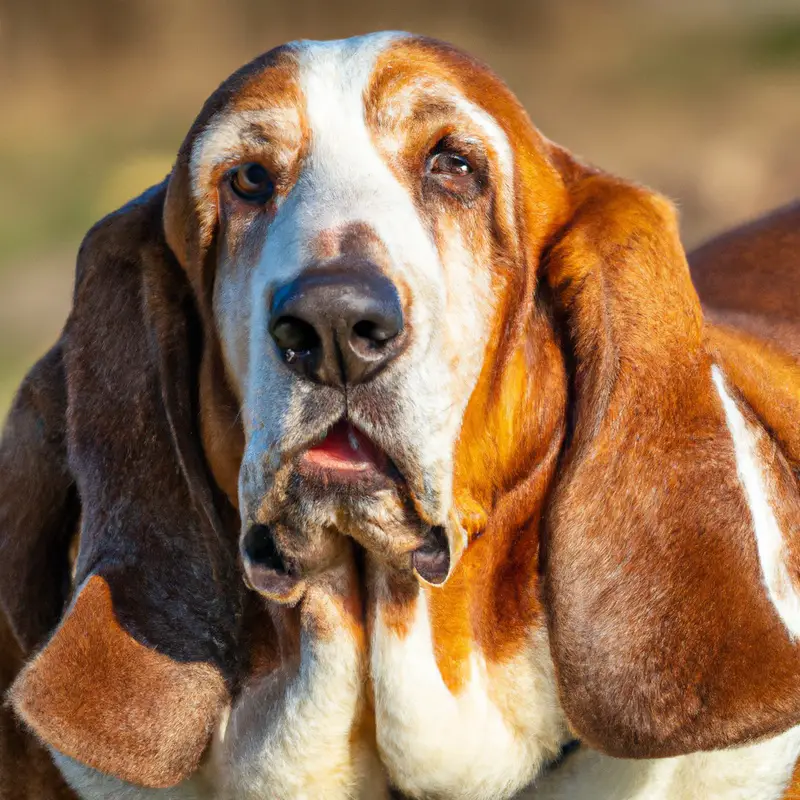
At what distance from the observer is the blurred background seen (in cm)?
1277

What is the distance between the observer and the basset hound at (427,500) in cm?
295

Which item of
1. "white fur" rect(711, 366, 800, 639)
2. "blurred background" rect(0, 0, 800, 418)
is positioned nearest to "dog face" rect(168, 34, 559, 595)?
"white fur" rect(711, 366, 800, 639)

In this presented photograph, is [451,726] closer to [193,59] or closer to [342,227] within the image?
[342,227]

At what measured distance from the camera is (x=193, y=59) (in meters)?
14.9

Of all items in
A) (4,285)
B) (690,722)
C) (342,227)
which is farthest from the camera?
(4,285)

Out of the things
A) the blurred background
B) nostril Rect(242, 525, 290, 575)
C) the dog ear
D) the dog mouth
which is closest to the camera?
the dog mouth

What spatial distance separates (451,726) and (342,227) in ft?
3.62

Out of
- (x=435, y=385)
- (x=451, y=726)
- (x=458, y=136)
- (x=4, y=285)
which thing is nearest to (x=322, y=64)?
(x=458, y=136)

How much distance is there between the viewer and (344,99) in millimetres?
3018

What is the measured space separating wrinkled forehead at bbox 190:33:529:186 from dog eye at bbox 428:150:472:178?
2.7 inches

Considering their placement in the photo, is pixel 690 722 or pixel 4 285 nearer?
pixel 690 722

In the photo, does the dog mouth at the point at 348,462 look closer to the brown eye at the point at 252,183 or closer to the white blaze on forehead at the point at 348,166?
the white blaze on forehead at the point at 348,166

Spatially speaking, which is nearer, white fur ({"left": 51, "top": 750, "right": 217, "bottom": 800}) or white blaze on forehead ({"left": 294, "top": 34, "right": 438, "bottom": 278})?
white blaze on forehead ({"left": 294, "top": 34, "right": 438, "bottom": 278})

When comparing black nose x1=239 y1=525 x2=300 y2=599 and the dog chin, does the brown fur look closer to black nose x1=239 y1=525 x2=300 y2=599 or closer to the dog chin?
black nose x1=239 y1=525 x2=300 y2=599
